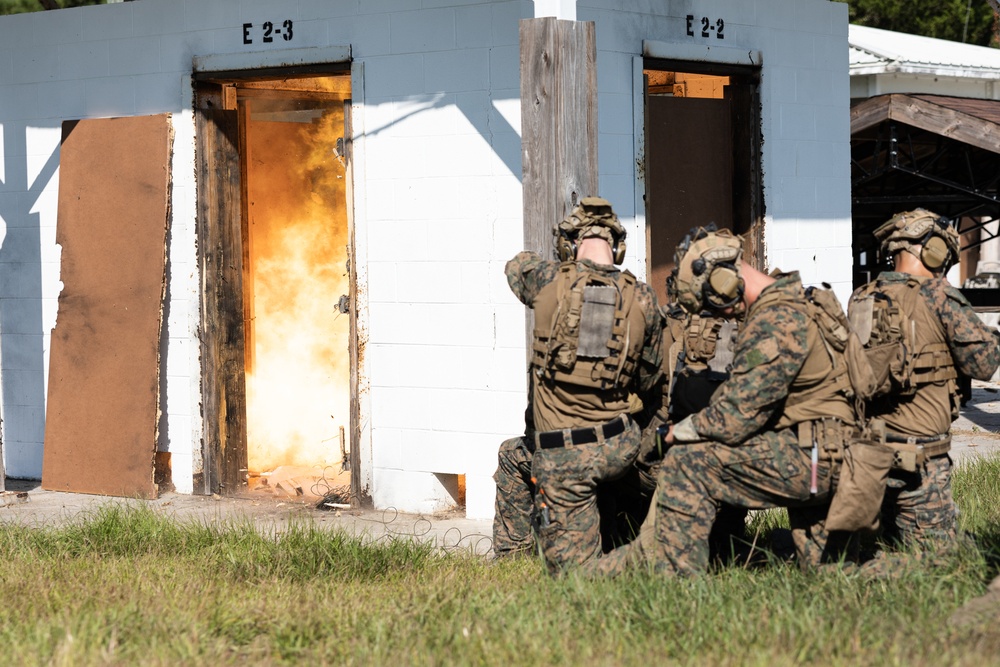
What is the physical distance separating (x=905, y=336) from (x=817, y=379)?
0.71 metres

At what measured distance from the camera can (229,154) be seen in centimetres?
820

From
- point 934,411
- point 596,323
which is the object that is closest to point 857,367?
point 934,411

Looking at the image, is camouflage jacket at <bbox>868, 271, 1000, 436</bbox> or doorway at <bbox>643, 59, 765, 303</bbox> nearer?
camouflage jacket at <bbox>868, 271, 1000, 436</bbox>

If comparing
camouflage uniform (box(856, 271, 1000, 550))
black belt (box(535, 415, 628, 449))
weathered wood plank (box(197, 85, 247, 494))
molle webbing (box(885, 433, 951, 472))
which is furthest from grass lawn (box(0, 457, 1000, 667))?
weathered wood plank (box(197, 85, 247, 494))

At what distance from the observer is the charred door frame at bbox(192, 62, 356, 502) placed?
806 centimetres

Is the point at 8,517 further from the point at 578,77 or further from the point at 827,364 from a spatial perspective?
the point at 827,364

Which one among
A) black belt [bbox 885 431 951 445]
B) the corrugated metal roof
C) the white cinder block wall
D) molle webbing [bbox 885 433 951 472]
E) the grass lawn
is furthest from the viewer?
the corrugated metal roof

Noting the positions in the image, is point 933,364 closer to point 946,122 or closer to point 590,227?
point 590,227

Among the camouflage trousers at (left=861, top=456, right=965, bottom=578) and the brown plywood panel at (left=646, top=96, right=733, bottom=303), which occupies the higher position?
the brown plywood panel at (left=646, top=96, right=733, bottom=303)

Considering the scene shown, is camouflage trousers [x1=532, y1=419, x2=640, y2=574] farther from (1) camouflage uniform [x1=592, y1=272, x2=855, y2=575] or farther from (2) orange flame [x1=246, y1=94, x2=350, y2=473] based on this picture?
(2) orange flame [x1=246, y1=94, x2=350, y2=473]

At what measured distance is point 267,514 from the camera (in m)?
7.70

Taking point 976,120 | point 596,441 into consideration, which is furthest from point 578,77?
point 976,120

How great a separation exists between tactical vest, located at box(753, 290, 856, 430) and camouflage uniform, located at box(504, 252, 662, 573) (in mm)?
707

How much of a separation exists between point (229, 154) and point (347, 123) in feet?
3.31
